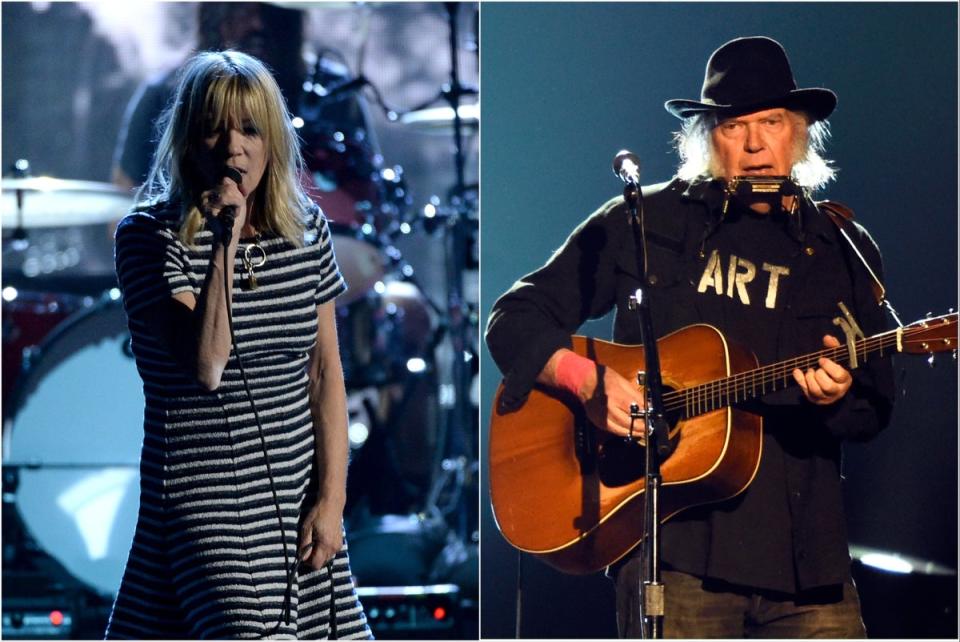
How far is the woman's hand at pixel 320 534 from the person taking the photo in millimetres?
2270

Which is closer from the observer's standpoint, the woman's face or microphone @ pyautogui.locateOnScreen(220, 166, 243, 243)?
microphone @ pyautogui.locateOnScreen(220, 166, 243, 243)

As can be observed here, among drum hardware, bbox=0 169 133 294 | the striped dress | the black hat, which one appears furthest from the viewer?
drum hardware, bbox=0 169 133 294

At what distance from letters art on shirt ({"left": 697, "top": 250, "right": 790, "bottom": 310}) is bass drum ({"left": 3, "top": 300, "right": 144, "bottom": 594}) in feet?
6.98

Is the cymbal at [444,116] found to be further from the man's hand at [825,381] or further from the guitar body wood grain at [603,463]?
the man's hand at [825,381]

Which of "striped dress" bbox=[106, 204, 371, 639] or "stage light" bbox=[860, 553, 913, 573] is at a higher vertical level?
"striped dress" bbox=[106, 204, 371, 639]

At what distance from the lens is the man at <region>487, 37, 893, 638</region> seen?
3.18 metres

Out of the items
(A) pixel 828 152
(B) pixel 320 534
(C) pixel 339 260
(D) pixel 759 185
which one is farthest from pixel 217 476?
(C) pixel 339 260

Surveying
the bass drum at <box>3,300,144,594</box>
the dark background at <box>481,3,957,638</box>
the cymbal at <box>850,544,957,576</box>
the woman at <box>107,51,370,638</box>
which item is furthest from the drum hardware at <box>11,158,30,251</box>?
the cymbal at <box>850,544,957,576</box>

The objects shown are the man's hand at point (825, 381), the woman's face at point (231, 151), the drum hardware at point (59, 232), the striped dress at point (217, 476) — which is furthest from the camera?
the drum hardware at point (59, 232)

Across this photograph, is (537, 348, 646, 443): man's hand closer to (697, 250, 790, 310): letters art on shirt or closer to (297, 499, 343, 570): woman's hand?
(697, 250, 790, 310): letters art on shirt

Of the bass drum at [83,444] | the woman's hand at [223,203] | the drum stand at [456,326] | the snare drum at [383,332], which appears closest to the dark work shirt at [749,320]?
the drum stand at [456,326]

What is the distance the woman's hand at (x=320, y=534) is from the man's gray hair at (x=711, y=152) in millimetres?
1680

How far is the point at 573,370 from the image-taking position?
330 cm

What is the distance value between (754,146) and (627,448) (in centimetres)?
96
